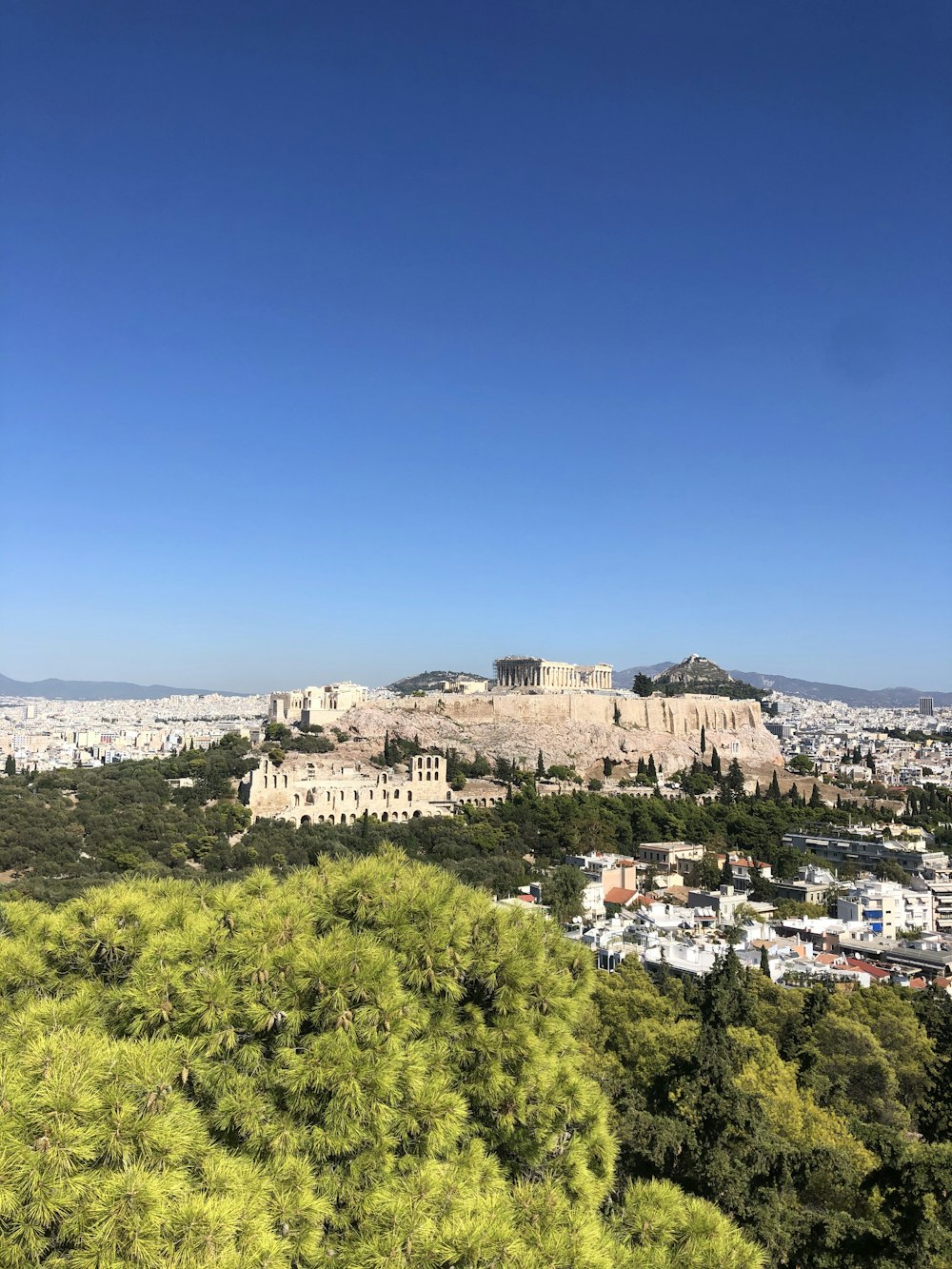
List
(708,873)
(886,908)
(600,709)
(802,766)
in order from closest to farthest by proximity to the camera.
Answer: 1. (886,908)
2. (708,873)
3. (600,709)
4. (802,766)

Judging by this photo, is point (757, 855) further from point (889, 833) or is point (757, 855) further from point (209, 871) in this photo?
point (209, 871)

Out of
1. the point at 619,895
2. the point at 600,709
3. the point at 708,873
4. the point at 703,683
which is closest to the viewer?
the point at 619,895

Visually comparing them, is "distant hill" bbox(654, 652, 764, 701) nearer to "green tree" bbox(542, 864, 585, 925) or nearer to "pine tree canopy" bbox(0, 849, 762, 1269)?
"green tree" bbox(542, 864, 585, 925)

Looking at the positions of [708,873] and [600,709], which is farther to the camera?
[600,709]

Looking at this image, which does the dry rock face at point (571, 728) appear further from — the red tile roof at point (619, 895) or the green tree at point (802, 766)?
the red tile roof at point (619, 895)

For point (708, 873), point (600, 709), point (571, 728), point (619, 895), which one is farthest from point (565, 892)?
point (600, 709)

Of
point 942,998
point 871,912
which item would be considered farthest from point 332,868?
point 871,912

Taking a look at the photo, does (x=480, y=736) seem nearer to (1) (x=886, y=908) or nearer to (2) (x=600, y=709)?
(2) (x=600, y=709)
